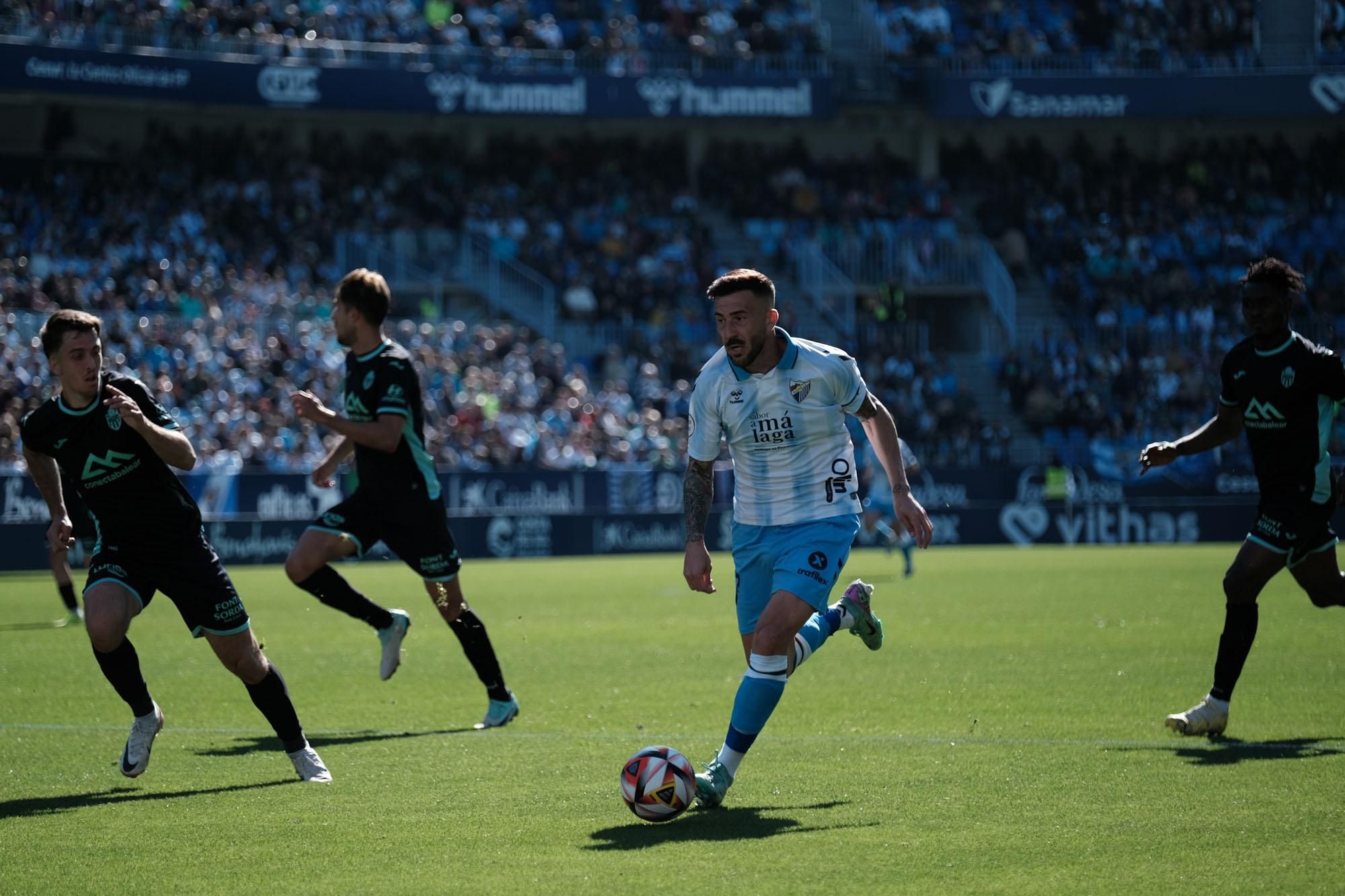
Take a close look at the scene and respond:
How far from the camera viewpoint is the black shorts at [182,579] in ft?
24.4

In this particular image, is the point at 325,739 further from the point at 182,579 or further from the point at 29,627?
the point at 29,627

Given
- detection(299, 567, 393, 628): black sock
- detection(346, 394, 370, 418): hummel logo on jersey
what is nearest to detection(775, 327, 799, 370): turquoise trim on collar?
detection(346, 394, 370, 418): hummel logo on jersey

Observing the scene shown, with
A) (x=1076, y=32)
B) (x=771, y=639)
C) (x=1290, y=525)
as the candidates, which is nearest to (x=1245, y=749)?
(x=1290, y=525)

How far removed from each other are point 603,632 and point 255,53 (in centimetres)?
2687

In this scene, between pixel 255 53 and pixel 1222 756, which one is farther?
pixel 255 53

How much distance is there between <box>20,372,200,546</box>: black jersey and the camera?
7.29m

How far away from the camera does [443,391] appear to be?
32500 millimetres

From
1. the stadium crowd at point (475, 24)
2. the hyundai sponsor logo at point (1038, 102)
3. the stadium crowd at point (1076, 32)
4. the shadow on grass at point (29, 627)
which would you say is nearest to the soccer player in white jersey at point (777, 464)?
the shadow on grass at point (29, 627)

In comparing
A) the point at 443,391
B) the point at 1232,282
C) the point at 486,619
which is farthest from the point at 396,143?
the point at 486,619

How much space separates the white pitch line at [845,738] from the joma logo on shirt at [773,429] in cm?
217

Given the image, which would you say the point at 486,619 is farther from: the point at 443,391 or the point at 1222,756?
the point at 443,391

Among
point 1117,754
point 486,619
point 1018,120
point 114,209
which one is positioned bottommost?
point 486,619

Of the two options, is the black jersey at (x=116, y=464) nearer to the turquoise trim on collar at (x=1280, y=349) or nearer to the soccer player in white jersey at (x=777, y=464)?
the soccer player in white jersey at (x=777, y=464)

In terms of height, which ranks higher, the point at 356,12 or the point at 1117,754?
the point at 356,12
